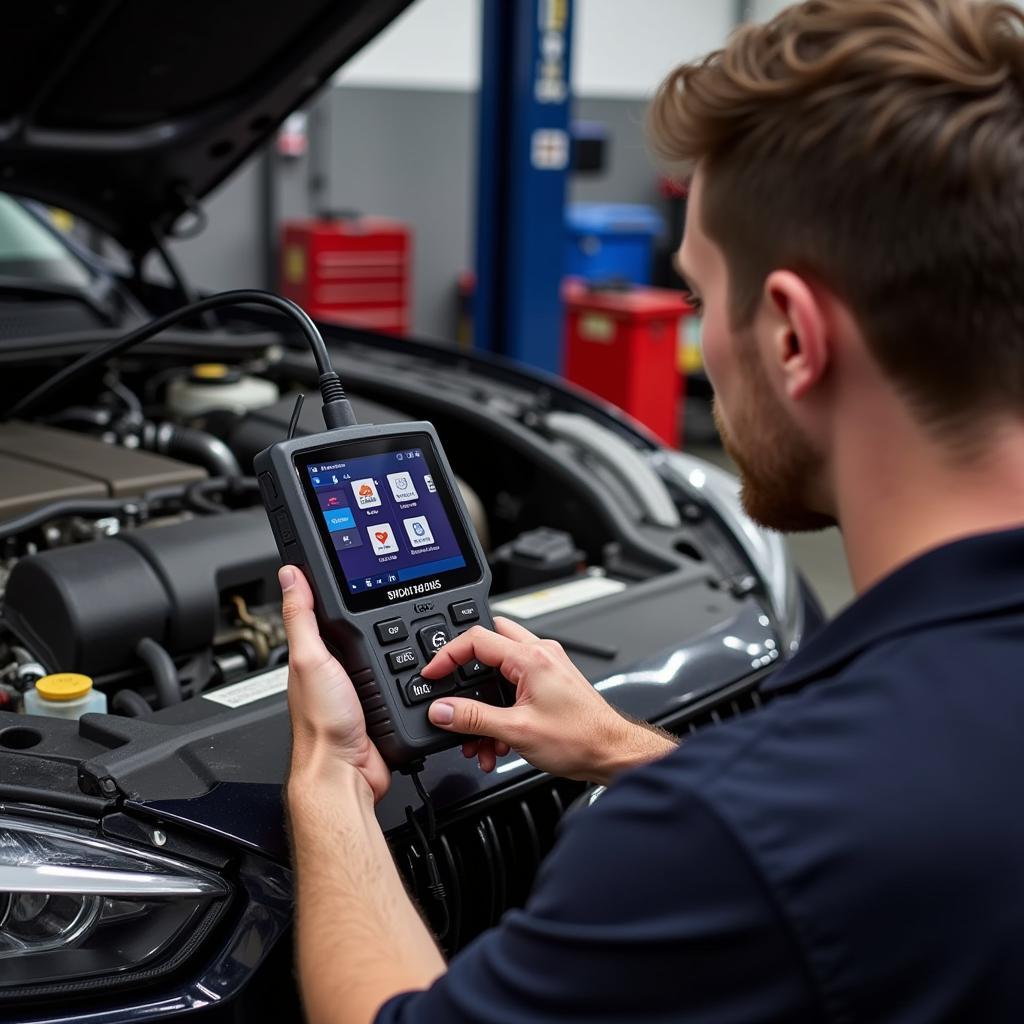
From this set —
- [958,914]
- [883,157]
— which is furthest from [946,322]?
[958,914]

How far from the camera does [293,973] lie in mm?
1074

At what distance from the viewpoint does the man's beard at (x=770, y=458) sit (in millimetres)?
871

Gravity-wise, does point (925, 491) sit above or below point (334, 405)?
above

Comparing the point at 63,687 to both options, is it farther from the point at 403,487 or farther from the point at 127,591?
the point at 403,487

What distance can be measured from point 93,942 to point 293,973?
0.17 meters

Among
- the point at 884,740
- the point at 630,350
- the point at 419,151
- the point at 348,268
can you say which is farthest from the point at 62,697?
the point at 419,151

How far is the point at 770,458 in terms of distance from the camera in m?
0.89

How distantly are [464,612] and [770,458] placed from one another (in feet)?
1.30

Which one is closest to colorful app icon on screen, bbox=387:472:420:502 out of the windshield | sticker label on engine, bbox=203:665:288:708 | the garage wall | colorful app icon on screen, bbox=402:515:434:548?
colorful app icon on screen, bbox=402:515:434:548

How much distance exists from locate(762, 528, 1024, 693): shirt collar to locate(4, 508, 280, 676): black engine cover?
33.5 inches

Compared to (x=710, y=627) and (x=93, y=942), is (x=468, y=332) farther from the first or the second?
(x=93, y=942)

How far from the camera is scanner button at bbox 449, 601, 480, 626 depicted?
→ 1188mm

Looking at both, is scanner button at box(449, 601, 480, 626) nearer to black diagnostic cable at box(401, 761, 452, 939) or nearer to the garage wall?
black diagnostic cable at box(401, 761, 452, 939)

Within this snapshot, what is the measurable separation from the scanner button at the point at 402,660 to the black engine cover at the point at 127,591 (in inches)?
16.4
